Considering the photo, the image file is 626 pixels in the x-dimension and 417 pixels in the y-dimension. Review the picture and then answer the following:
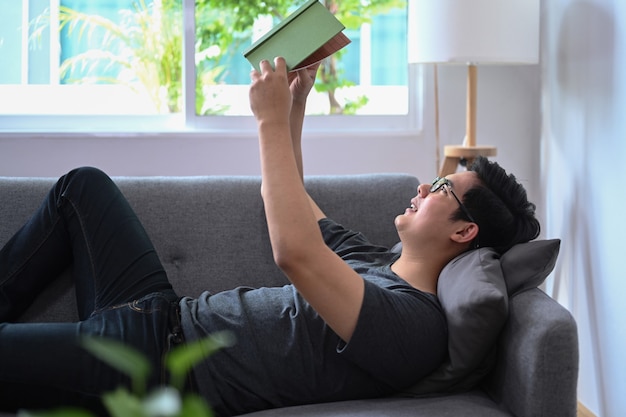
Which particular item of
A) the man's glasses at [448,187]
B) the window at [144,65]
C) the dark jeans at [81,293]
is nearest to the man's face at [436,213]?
the man's glasses at [448,187]

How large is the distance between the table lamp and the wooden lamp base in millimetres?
319

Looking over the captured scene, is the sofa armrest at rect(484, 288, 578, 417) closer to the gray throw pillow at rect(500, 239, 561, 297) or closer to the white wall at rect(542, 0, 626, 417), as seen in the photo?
the gray throw pillow at rect(500, 239, 561, 297)

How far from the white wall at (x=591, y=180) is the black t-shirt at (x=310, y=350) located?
3.14ft

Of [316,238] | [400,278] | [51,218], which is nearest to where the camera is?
[316,238]

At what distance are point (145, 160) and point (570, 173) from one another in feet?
5.42

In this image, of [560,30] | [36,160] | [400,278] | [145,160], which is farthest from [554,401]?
[36,160]

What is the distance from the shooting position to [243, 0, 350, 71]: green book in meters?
1.72

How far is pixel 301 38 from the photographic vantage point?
1.74 metres

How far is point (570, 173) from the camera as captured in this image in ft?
9.32

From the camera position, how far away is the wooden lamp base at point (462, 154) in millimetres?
2957

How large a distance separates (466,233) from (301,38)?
595 mm

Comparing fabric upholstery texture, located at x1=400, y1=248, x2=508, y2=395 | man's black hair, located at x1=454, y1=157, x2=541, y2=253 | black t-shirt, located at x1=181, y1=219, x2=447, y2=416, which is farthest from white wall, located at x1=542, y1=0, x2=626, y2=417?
black t-shirt, located at x1=181, y1=219, x2=447, y2=416

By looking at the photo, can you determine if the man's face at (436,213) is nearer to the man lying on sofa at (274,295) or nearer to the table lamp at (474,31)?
the man lying on sofa at (274,295)

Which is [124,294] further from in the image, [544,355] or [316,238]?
[544,355]
